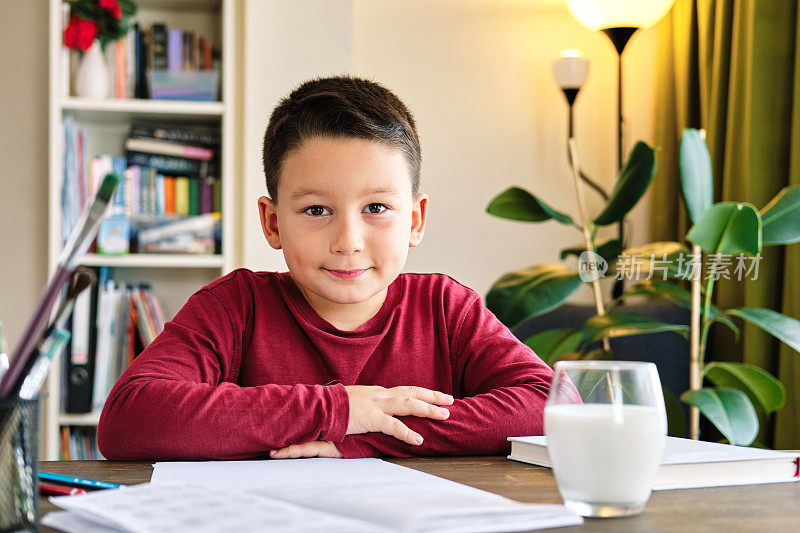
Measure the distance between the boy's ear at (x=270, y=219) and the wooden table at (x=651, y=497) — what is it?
0.48 metres

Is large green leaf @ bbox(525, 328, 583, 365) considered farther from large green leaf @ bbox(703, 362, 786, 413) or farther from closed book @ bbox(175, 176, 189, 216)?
closed book @ bbox(175, 176, 189, 216)

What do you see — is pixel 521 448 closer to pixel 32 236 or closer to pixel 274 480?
pixel 274 480

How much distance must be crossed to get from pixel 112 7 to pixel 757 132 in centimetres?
181

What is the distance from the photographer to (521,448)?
90cm

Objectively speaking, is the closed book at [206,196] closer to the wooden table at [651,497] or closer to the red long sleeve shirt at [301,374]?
the red long sleeve shirt at [301,374]

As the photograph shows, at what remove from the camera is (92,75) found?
250 cm

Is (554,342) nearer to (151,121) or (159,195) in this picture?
A: (159,195)

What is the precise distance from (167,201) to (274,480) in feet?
6.48

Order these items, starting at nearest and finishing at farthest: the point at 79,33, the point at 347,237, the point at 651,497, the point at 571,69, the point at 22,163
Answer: the point at 651,497 → the point at 347,237 → the point at 79,33 → the point at 22,163 → the point at 571,69

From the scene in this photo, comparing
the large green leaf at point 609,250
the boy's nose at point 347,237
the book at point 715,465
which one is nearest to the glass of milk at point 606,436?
the book at point 715,465

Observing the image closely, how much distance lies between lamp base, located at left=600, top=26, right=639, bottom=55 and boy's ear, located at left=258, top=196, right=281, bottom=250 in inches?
66.2

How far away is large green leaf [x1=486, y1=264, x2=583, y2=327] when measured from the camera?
2141 millimetres

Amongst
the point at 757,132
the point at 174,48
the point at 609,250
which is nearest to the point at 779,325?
the point at 609,250

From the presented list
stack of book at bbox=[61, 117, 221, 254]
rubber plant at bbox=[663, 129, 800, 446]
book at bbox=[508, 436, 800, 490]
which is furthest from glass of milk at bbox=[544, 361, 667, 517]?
stack of book at bbox=[61, 117, 221, 254]
